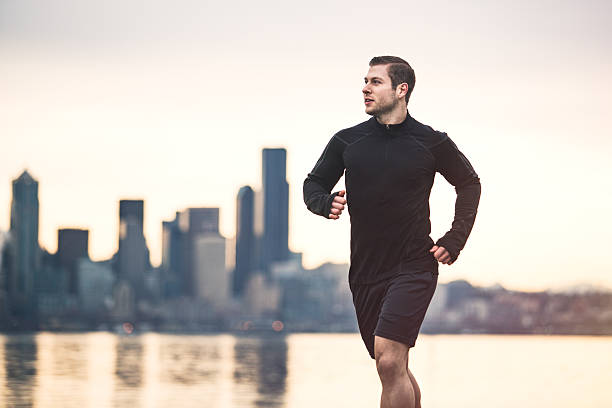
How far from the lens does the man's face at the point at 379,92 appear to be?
24.1ft

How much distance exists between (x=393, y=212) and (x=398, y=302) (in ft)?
1.66

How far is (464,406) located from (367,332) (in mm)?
17626

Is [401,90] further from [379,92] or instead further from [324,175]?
[324,175]

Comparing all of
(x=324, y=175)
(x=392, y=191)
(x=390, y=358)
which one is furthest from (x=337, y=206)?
(x=390, y=358)

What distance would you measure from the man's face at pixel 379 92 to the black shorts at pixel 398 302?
0.90 metres

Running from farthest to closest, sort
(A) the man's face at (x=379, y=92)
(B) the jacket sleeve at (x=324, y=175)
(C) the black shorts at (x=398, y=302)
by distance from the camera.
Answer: (B) the jacket sleeve at (x=324, y=175), (A) the man's face at (x=379, y=92), (C) the black shorts at (x=398, y=302)

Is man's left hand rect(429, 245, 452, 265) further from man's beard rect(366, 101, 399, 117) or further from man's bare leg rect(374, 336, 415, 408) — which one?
man's beard rect(366, 101, 399, 117)

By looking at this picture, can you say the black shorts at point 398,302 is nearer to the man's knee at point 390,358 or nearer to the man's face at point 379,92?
the man's knee at point 390,358

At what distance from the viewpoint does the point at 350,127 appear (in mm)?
7586

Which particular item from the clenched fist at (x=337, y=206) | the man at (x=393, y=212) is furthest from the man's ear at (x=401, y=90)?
the clenched fist at (x=337, y=206)

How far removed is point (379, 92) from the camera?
737 cm

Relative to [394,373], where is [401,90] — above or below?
above

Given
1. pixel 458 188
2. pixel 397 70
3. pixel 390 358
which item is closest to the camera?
pixel 390 358

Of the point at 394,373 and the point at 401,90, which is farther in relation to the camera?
the point at 401,90
